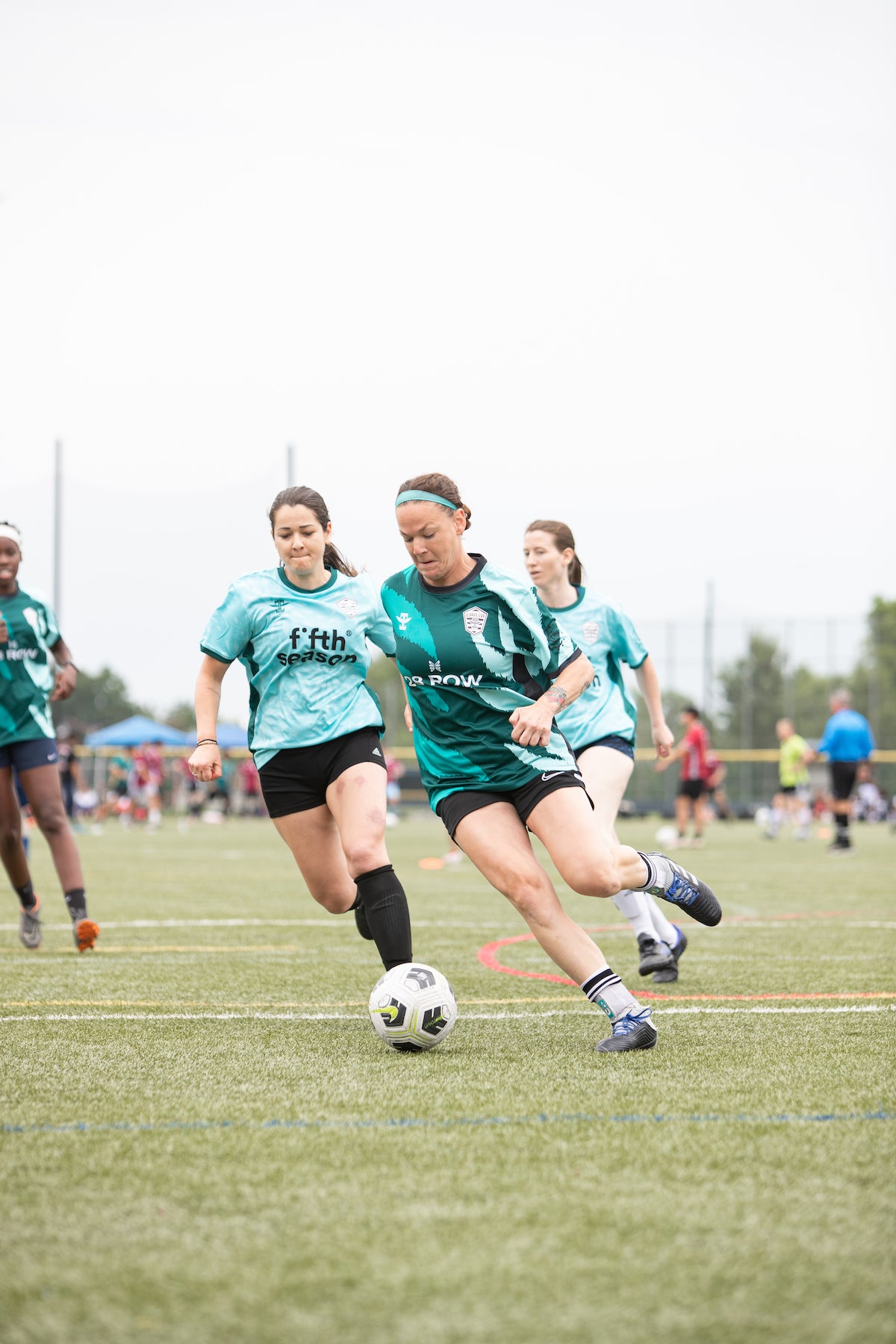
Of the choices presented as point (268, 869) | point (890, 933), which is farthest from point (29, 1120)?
point (268, 869)

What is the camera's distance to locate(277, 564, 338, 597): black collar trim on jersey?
217 inches

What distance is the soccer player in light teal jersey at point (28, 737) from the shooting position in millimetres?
7461

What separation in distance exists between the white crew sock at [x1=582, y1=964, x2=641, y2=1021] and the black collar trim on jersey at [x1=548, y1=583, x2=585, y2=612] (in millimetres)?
2630

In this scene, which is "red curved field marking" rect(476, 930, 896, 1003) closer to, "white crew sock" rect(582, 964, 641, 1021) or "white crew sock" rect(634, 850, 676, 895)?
"white crew sock" rect(634, 850, 676, 895)

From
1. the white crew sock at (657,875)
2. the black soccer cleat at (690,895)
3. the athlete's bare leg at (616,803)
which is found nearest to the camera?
the white crew sock at (657,875)

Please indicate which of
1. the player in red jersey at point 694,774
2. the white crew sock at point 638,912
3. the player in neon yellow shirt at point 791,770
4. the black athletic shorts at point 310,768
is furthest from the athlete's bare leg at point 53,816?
the player in neon yellow shirt at point 791,770

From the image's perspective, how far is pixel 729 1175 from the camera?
3033 mm

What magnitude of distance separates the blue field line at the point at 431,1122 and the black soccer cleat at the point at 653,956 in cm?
284

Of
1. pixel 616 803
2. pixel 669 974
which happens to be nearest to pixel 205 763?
pixel 616 803

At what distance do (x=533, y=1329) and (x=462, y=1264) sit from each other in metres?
0.30

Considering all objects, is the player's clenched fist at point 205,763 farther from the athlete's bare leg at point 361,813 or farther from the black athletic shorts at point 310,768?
the athlete's bare leg at point 361,813

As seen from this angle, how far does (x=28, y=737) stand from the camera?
7484 mm

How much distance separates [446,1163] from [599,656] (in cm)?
415

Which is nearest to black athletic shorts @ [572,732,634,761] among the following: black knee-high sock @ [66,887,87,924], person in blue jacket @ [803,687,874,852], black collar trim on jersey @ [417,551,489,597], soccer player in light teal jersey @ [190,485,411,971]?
soccer player in light teal jersey @ [190,485,411,971]
